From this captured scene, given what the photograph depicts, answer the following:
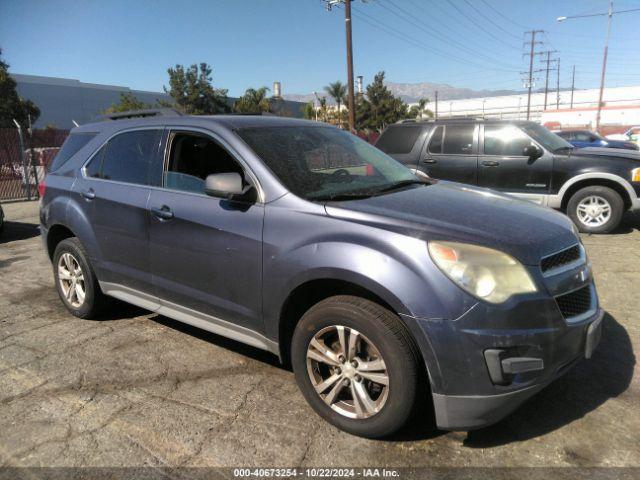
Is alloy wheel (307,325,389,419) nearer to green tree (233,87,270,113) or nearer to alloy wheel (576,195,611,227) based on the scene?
alloy wheel (576,195,611,227)

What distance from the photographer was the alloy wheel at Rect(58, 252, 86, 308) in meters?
4.35

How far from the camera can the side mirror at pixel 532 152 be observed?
7.51 metres

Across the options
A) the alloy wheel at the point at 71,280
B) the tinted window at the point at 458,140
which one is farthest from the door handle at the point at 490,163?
the alloy wheel at the point at 71,280

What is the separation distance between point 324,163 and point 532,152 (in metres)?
5.27

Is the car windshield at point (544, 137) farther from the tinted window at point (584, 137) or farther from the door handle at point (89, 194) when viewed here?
the tinted window at point (584, 137)

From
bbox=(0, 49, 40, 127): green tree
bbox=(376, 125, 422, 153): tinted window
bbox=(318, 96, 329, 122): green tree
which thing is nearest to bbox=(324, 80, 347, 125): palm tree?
bbox=(318, 96, 329, 122): green tree

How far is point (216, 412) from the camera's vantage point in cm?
292

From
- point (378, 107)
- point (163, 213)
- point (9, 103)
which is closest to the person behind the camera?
point (163, 213)

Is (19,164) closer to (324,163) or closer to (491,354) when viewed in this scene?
(324,163)

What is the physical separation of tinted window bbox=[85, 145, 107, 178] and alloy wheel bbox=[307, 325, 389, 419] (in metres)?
2.59

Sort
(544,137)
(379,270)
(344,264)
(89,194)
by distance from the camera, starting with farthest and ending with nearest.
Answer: (544,137)
(89,194)
(344,264)
(379,270)

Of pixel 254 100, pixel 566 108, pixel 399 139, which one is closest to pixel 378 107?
pixel 254 100

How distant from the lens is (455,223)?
8.34ft

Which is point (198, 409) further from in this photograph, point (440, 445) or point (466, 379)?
point (466, 379)
